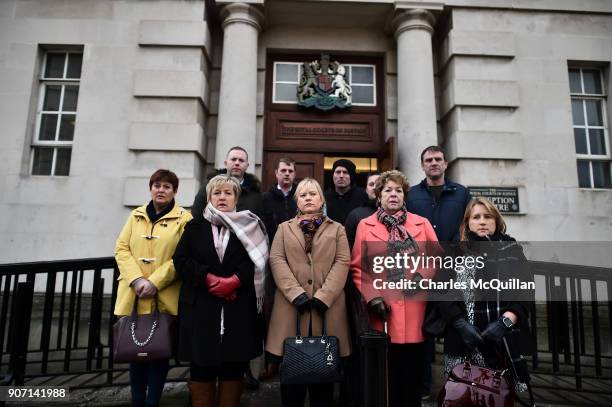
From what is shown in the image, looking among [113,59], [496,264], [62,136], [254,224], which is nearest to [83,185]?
[62,136]

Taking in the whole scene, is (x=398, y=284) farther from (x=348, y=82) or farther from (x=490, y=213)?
(x=348, y=82)

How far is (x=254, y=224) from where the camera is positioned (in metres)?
3.29

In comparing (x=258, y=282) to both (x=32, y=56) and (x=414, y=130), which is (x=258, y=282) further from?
(x=32, y=56)

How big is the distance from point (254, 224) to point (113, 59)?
5984mm

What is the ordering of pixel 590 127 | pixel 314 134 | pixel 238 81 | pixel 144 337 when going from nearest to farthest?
pixel 144 337
pixel 238 81
pixel 590 127
pixel 314 134

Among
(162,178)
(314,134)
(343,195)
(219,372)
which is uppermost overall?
(314,134)

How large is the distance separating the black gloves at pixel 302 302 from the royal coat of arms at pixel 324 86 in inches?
226

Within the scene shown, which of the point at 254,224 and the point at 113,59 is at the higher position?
the point at 113,59

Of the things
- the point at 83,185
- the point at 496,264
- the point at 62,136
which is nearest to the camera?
the point at 496,264

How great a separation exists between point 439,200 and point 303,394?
243cm

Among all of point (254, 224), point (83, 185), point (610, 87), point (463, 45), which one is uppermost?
point (463, 45)

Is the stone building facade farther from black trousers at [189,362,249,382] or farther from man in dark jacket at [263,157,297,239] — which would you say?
black trousers at [189,362,249,382]

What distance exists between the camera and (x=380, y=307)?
116 inches

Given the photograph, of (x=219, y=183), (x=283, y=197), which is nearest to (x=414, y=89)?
(x=283, y=197)
